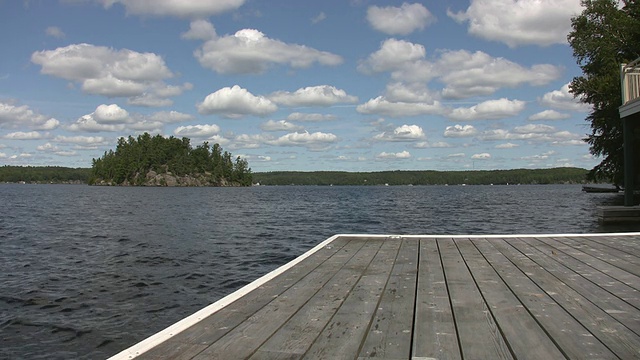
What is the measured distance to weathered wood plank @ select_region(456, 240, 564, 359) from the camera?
2.94m

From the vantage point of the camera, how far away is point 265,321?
11.8 feet

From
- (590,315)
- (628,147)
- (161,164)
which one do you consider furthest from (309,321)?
(161,164)

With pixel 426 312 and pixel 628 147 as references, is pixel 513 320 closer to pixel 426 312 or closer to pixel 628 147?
pixel 426 312

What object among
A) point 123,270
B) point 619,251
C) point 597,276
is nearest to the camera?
point 597,276


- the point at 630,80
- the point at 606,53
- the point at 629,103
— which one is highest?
the point at 606,53

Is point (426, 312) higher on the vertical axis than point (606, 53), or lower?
lower

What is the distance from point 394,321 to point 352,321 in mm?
325

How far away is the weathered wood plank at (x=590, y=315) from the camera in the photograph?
9.92ft

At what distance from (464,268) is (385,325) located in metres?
2.53

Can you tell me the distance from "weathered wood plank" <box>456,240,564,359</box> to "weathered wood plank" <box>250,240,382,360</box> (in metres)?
1.31

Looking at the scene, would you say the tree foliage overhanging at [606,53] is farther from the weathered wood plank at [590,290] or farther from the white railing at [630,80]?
the weathered wood plank at [590,290]

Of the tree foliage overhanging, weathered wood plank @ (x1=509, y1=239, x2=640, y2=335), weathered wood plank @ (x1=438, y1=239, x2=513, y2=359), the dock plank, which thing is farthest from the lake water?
the tree foliage overhanging

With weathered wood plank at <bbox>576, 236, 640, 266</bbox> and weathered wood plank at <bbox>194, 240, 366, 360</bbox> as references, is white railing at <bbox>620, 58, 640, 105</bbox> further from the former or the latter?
weathered wood plank at <bbox>194, 240, 366, 360</bbox>

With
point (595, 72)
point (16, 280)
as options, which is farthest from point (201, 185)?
point (16, 280)
